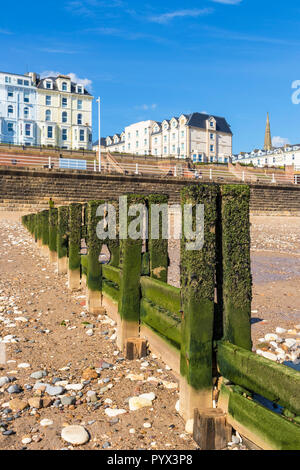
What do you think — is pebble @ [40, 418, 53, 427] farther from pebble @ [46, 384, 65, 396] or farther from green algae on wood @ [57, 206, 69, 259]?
green algae on wood @ [57, 206, 69, 259]

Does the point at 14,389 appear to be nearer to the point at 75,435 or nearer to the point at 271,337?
the point at 75,435

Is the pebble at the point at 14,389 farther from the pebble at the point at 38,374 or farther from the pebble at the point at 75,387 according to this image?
the pebble at the point at 75,387

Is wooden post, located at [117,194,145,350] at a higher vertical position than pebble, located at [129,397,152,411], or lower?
higher

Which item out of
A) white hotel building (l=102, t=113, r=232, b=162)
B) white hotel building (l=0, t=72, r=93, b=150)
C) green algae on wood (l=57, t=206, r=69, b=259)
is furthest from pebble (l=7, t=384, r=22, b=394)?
white hotel building (l=102, t=113, r=232, b=162)

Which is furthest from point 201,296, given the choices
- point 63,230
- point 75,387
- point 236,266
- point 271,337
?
point 63,230

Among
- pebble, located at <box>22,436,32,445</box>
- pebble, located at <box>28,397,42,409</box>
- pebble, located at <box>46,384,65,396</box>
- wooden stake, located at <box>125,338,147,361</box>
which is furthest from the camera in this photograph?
wooden stake, located at <box>125,338,147,361</box>

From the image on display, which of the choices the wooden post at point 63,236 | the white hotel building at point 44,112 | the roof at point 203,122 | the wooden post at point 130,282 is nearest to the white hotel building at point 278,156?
the roof at point 203,122

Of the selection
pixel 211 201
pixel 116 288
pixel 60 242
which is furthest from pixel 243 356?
pixel 60 242

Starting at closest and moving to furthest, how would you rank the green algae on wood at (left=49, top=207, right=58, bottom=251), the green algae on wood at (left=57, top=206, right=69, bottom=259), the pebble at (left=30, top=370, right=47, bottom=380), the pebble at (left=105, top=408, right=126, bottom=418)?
the pebble at (left=105, top=408, right=126, bottom=418) < the pebble at (left=30, top=370, right=47, bottom=380) < the green algae on wood at (left=57, top=206, right=69, bottom=259) < the green algae on wood at (left=49, top=207, right=58, bottom=251)

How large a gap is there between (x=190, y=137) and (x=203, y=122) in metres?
5.05

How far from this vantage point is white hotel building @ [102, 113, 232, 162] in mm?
72312

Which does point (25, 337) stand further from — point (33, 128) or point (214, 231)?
point (33, 128)
